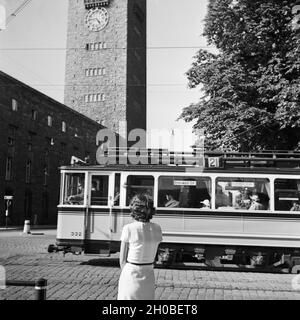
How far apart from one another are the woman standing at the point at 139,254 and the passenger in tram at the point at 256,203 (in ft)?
25.8

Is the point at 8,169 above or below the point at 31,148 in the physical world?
below

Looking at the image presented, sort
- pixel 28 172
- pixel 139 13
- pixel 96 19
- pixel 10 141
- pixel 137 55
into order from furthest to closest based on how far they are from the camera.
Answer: pixel 139 13
pixel 137 55
pixel 96 19
pixel 28 172
pixel 10 141

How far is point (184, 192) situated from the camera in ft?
41.7

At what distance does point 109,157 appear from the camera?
13.5 m

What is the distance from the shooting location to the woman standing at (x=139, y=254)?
476 centimetres

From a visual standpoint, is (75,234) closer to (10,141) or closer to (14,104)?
(10,141)

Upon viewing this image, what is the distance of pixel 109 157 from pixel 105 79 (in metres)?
80.2

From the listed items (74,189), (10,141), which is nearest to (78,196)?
(74,189)

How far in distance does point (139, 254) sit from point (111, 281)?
539 centimetres

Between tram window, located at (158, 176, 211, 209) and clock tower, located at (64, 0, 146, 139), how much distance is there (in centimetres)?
7610

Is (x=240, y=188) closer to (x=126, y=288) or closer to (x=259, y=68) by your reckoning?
(x=259, y=68)

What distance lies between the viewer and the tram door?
12.8 meters

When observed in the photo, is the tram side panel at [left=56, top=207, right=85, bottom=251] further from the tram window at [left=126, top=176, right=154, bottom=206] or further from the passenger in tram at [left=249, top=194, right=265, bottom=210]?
the passenger in tram at [left=249, top=194, right=265, bottom=210]

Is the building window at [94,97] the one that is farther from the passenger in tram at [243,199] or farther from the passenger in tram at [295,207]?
the passenger in tram at [295,207]
